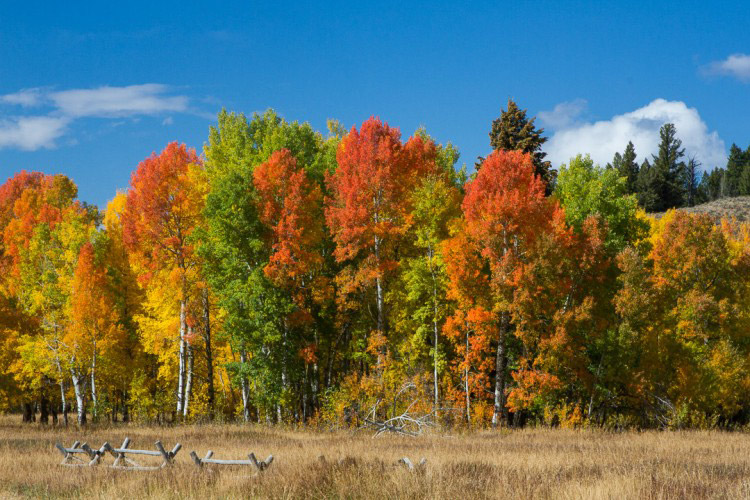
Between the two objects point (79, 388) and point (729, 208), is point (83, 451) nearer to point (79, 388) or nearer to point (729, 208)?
point (79, 388)

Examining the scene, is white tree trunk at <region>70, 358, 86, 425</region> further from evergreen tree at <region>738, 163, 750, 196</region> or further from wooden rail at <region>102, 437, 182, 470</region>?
evergreen tree at <region>738, 163, 750, 196</region>

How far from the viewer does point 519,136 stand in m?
46.4

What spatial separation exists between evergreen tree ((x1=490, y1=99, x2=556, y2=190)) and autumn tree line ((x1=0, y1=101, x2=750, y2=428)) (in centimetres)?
614

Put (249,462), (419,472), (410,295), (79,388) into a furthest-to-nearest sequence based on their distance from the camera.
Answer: (79,388), (410,295), (249,462), (419,472)

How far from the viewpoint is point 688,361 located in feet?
114

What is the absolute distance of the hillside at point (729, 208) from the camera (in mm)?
111562

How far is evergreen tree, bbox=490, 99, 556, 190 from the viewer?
46.1m

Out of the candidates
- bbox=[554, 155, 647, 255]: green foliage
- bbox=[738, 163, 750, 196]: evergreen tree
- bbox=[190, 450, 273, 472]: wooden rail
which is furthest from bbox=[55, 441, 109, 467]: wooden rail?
bbox=[738, 163, 750, 196]: evergreen tree

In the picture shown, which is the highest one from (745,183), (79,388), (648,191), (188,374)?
(745,183)

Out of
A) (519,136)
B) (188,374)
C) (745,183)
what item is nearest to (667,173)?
(745,183)

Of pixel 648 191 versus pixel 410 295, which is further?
pixel 648 191

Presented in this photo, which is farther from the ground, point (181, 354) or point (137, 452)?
point (181, 354)

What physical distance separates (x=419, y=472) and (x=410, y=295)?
1939 cm

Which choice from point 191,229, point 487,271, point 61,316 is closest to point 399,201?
point 487,271
